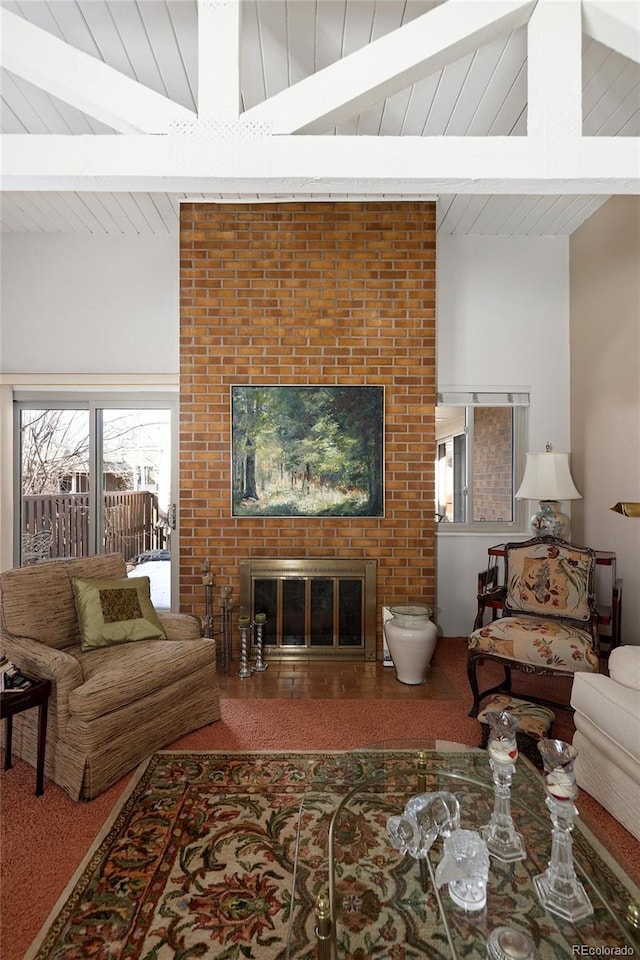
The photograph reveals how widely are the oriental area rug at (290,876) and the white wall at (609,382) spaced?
226cm

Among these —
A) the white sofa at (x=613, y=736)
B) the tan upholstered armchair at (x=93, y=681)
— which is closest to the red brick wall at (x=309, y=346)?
the tan upholstered armchair at (x=93, y=681)

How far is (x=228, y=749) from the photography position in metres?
2.40

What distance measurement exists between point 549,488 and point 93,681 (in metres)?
2.96

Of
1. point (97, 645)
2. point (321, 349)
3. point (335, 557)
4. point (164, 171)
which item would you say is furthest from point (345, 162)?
point (335, 557)

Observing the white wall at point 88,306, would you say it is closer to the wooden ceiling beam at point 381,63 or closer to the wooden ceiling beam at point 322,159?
the wooden ceiling beam at point 322,159

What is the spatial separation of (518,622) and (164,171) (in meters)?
2.67

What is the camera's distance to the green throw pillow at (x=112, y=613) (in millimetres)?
2527

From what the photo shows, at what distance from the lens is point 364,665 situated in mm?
3596

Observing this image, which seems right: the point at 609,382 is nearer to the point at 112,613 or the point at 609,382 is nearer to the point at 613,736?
the point at 613,736

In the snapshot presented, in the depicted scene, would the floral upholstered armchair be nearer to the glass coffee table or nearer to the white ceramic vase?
the white ceramic vase

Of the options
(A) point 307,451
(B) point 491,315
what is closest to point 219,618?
(A) point 307,451

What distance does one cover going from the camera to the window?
4.19 metres

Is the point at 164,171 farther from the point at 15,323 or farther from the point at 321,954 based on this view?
the point at 15,323

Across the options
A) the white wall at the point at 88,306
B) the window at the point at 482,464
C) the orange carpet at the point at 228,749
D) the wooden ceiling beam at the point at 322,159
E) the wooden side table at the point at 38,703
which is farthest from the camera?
the window at the point at 482,464
